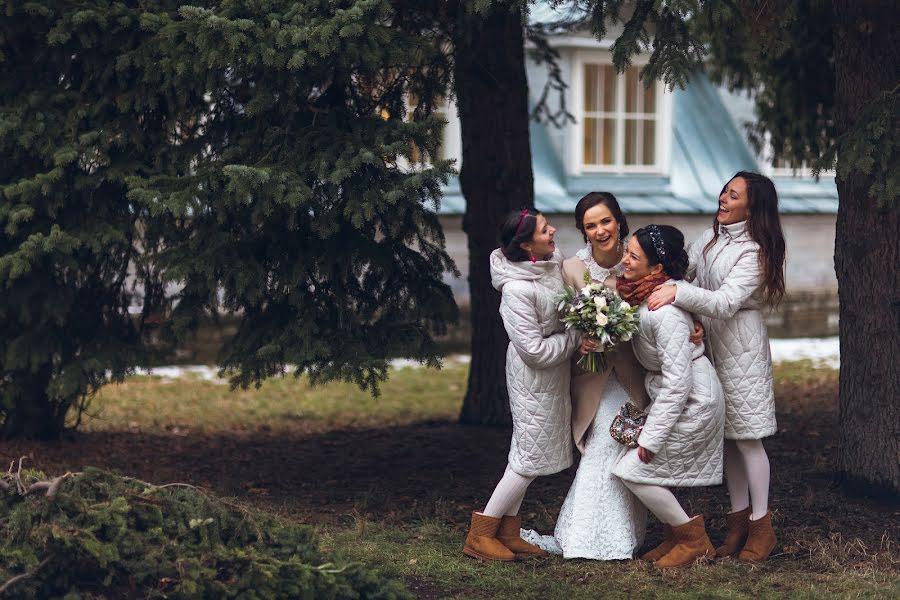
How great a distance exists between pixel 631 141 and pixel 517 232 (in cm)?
1046

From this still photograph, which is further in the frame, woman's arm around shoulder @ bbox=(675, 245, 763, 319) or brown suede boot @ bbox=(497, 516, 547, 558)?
brown suede boot @ bbox=(497, 516, 547, 558)

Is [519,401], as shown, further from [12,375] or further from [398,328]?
[12,375]

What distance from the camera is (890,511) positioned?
6.61 meters

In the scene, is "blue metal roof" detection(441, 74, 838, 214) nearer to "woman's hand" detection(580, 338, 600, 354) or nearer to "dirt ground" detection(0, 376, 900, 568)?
"dirt ground" detection(0, 376, 900, 568)

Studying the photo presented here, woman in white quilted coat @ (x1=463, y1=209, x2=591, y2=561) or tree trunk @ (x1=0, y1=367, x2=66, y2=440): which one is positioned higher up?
woman in white quilted coat @ (x1=463, y1=209, x2=591, y2=561)

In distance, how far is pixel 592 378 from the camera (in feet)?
19.1

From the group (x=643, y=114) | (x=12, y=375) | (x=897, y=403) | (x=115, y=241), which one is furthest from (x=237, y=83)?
(x=643, y=114)

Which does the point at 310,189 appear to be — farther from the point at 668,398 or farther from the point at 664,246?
the point at 668,398

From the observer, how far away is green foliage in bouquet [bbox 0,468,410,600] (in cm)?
456

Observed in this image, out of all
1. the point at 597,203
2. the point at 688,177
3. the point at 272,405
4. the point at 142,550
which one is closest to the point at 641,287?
the point at 597,203

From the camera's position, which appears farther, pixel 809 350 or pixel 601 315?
pixel 809 350

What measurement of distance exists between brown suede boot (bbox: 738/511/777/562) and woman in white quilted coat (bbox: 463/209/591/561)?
0.94 meters

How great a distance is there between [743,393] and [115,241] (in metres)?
3.59

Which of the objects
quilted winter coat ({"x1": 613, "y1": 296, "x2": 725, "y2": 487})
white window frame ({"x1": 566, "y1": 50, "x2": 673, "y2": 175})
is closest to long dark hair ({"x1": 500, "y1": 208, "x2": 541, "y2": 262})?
quilted winter coat ({"x1": 613, "y1": 296, "x2": 725, "y2": 487})
